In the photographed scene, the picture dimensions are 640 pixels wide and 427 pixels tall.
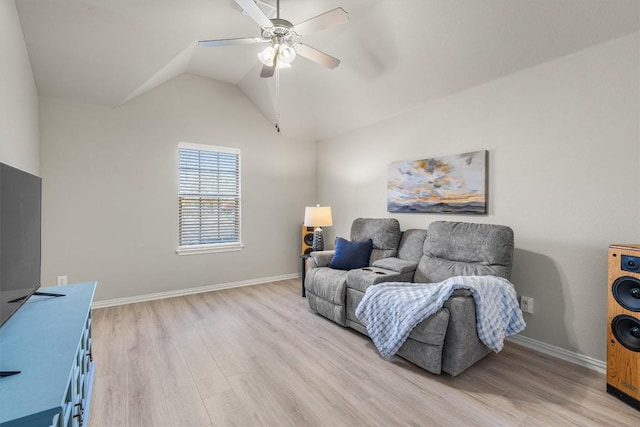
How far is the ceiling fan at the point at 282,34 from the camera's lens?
6.66ft

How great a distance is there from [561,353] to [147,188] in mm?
4719

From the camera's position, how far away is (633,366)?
182cm

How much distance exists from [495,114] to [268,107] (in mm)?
3076

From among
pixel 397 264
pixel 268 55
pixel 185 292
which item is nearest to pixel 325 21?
pixel 268 55

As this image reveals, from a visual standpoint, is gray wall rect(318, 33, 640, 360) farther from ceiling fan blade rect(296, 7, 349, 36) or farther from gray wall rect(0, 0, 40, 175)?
gray wall rect(0, 0, 40, 175)

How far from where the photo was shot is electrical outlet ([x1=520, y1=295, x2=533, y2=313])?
104 inches

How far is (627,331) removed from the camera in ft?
6.17

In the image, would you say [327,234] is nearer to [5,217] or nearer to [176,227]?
[176,227]

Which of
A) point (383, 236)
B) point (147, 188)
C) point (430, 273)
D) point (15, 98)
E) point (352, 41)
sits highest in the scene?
point (352, 41)

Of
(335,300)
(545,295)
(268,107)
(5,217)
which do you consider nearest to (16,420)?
(5,217)

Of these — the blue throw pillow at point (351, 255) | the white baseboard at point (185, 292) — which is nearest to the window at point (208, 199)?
the white baseboard at point (185, 292)

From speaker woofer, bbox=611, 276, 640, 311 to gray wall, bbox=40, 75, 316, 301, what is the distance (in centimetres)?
403

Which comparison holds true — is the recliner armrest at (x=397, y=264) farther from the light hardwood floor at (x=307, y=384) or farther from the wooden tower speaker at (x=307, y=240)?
the wooden tower speaker at (x=307, y=240)

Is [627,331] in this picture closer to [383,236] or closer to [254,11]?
[383,236]
